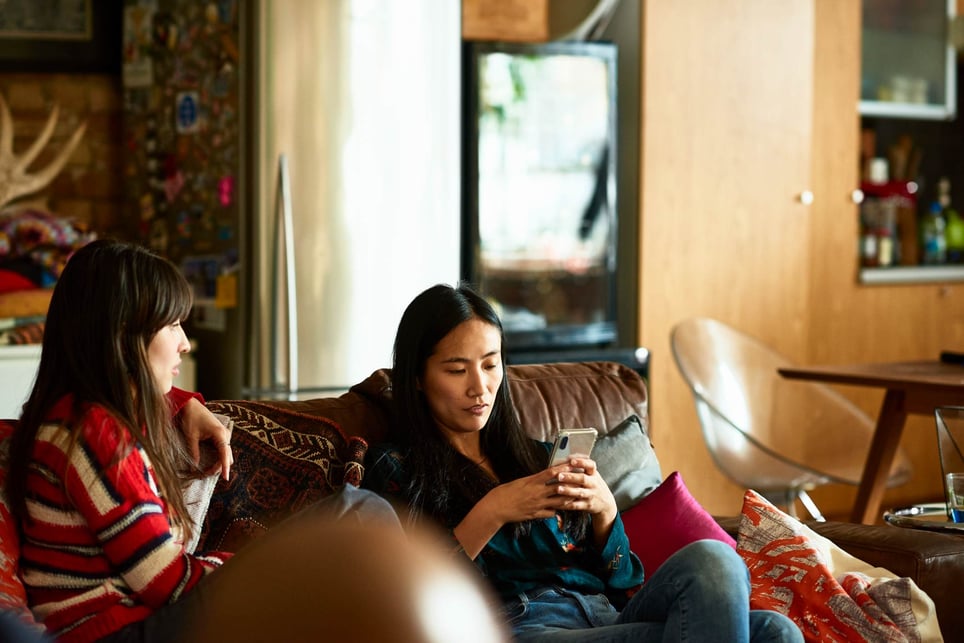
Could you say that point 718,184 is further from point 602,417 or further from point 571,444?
point 571,444

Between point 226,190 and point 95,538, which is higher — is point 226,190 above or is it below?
above

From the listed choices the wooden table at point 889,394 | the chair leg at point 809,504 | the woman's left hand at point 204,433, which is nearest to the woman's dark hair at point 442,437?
the woman's left hand at point 204,433

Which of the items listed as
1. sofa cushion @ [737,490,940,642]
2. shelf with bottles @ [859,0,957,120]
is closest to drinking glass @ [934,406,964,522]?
sofa cushion @ [737,490,940,642]

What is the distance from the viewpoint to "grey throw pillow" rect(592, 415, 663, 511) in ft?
8.27

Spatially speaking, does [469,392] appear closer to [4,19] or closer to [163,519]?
[163,519]

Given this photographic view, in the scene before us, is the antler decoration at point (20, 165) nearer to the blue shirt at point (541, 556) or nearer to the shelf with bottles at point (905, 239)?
the blue shirt at point (541, 556)

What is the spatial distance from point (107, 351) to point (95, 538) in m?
0.25

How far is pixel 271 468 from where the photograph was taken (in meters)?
2.20

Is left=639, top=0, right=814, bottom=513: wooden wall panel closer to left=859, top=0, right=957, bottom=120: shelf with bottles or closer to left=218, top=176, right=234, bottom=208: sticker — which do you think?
left=859, top=0, right=957, bottom=120: shelf with bottles

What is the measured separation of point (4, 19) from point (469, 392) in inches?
107

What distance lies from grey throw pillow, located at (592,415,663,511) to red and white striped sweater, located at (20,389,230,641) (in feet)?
3.16

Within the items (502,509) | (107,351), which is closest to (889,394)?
(502,509)

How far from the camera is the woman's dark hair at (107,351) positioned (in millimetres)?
1792

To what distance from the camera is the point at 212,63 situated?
3791 mm
